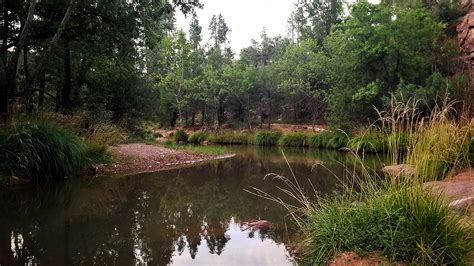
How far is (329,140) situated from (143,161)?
12.6 metres

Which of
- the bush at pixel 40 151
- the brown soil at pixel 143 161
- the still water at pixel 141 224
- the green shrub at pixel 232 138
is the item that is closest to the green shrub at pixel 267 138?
the green shrub at pixel 232 138

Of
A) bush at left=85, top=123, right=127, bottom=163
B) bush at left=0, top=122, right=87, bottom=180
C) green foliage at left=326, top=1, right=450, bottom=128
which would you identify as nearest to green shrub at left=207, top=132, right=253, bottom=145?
green foliage at left=326, top=1, right=450, bottom=128

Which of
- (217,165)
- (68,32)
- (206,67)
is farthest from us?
(206,67)

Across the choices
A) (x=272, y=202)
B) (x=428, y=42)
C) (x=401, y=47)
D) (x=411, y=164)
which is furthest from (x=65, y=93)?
→ (x=428, y=42)

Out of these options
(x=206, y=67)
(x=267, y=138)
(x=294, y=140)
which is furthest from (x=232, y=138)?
(x=206, y=67)

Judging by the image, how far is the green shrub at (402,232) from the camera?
298 centimetres

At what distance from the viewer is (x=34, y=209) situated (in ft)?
19.3

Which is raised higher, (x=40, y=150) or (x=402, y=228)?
(x=40, y=150)

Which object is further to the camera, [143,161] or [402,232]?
[143,161]

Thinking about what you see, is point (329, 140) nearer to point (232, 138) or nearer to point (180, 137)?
point (232, 138)

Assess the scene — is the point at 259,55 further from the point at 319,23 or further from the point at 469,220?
the point at 469,220

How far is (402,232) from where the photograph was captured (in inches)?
120

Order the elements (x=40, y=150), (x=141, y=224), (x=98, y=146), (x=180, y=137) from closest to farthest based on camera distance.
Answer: (x=141, y=224) → (x=40, y=150) → (x=98, y=146) → (x=180, y=137)

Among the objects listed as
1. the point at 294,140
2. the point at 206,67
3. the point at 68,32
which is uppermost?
the point at 206,67
